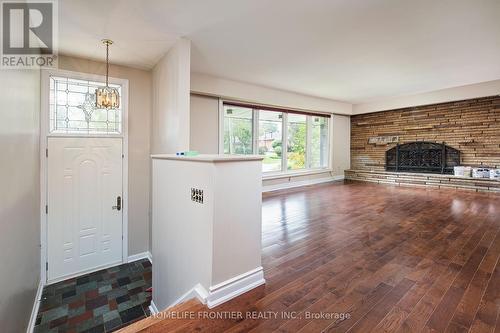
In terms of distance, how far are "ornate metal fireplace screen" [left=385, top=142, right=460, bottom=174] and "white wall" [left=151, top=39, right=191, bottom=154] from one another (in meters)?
7.39

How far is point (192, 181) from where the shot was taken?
2.08 meters

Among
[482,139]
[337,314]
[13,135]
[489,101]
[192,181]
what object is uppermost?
[489,101]

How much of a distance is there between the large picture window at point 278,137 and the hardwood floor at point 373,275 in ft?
8.25

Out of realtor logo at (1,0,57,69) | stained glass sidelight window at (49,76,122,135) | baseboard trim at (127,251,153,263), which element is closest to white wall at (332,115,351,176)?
baseboard trim at (127,251,153,263)

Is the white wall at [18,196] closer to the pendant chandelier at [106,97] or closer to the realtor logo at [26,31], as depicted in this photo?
the realtor logo at [26,31]

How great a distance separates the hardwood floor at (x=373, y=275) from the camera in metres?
1.65

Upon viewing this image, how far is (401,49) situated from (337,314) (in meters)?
3.85

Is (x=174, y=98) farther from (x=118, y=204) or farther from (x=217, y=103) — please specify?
(x=217, y=103)

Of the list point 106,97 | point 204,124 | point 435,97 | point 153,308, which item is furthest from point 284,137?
point 153,308

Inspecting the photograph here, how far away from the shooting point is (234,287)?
6.35ft

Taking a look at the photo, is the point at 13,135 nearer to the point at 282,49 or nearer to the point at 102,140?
the point at 102,140

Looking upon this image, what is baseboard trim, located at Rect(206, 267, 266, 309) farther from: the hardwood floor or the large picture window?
the large picture window

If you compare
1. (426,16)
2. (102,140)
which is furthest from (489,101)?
(102,140)

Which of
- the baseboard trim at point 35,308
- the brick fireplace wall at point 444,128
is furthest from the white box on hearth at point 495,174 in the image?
the baseboard trim at point 35,308
